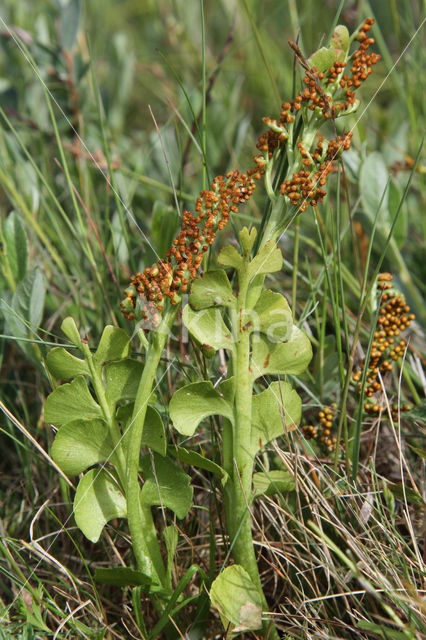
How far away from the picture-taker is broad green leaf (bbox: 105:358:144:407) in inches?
38.0

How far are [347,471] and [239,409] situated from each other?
30cm

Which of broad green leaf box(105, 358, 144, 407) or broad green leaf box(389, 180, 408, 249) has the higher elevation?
broad green leaf box(389, 180, 408, 249)

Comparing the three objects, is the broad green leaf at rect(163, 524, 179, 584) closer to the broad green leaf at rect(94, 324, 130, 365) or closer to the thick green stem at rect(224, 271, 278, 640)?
the thick green stem at rect(224, 271, 278, 640)

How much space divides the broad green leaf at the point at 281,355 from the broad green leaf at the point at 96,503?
262mm

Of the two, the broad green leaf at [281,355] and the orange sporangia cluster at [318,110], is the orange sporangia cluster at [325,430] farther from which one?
the orange sporangia cluster at [318,110]

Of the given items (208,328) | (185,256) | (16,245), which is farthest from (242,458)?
(16,245)

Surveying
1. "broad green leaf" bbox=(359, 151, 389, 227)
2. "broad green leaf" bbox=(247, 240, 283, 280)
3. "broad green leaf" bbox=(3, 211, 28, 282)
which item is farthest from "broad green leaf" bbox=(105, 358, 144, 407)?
"broad green leaf" bbox=(359, 151, 389, 227)

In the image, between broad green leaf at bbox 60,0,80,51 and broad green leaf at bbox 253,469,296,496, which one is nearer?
broad green leaf at bbox 253,469,296,496

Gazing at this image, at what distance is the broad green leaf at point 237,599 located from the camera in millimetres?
921

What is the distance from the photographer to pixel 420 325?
1562 millimetres

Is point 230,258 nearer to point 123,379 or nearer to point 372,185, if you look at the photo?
point 123,379

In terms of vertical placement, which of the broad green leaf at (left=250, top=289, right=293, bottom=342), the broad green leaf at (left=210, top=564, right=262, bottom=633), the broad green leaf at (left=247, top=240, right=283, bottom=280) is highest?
the broad green leaf at (left=247, top=240, right=283, bottom=280)

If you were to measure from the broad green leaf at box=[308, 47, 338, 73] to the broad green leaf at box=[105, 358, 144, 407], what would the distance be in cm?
48

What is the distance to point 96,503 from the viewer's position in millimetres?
976
